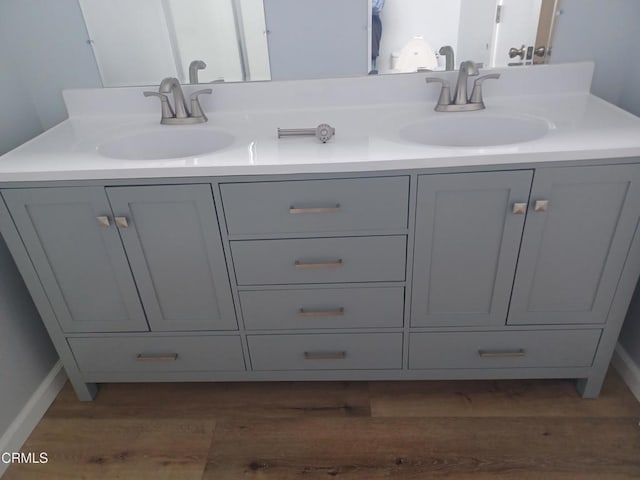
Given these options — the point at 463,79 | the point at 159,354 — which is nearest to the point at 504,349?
the point at 463,79

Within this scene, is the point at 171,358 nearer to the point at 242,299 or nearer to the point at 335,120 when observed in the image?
the point at 242,299

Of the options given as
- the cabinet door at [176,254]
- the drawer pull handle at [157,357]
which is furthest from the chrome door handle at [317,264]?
the drawer pull handle at [157,357]

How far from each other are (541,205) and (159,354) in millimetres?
1259

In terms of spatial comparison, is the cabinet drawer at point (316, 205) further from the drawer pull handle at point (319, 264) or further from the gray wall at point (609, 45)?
the gray wall at point (609, 45)

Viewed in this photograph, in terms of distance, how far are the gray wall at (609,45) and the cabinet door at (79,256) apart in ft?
5.08

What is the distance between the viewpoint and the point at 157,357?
1.45 metres

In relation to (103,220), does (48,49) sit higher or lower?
higher

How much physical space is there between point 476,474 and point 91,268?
1.30 m

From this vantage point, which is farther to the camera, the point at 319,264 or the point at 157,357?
the point at 157,357

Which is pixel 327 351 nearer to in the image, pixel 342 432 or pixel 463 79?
pixel 342 432

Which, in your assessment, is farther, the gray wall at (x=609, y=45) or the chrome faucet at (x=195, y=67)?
the chrome faucet at (x=195, y=67)

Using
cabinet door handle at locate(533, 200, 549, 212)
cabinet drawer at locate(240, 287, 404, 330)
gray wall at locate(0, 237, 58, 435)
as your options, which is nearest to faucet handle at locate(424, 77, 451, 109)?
cabinet door handle at locate(533, 200, 549, 212)

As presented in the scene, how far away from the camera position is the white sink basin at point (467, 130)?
1.37m

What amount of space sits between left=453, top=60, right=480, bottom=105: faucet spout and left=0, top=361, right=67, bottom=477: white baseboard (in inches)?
69.6
